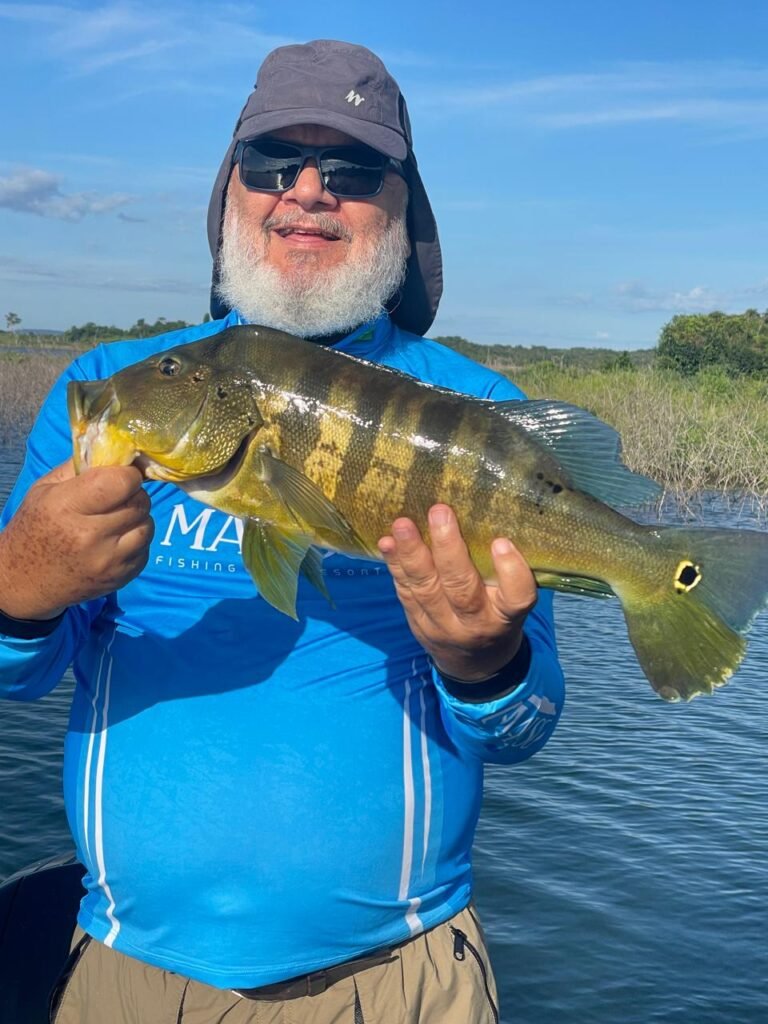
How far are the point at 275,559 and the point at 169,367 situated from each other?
1.69 ft

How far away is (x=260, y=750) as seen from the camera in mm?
2736

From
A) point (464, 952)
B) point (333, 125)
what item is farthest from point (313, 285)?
point (464, 952)

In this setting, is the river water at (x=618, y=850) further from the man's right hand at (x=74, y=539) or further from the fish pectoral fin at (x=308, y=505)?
the man's right hand at (x=74, y=539)

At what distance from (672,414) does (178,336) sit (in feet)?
69.3

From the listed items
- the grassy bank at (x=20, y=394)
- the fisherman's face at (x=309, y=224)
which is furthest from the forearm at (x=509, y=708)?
the grassy bank at (x=20, y=394)

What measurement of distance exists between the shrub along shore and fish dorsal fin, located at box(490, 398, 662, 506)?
58.6ft

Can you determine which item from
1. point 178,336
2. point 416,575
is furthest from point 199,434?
point 178,336

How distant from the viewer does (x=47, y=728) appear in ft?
30.5

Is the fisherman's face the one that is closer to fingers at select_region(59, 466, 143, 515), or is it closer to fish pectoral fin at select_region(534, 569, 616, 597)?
fingers at select_region(59, 466, 143, 515)

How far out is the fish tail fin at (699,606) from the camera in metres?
2.52

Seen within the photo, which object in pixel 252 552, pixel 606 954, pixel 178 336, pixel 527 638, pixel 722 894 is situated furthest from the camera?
pixel 722 894

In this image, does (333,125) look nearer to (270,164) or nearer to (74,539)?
(270,164)

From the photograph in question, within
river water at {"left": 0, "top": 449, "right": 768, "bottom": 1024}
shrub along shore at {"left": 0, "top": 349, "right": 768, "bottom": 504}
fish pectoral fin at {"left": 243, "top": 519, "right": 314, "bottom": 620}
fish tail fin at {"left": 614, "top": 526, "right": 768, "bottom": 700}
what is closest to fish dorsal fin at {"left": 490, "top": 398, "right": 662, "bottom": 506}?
fish tail fin at {"left": 614, "top": 526, "right": 768, "bottom": 700}

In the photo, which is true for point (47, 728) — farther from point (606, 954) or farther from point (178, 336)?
point (178, 336)
